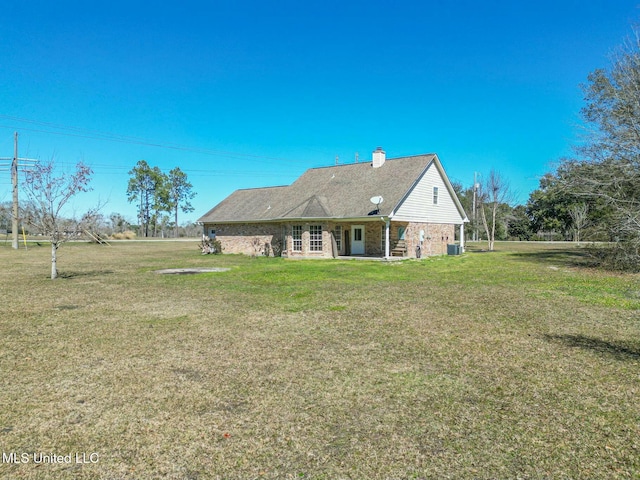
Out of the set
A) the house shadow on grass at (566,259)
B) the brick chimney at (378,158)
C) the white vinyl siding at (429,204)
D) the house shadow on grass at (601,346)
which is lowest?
the house shadow on grass at (601,346)

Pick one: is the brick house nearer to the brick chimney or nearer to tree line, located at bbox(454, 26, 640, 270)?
the brick chimney

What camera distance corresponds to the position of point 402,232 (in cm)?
2334

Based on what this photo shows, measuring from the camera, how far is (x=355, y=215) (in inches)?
856

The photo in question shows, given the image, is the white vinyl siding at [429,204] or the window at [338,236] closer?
the white vinyl siding at [429,204]

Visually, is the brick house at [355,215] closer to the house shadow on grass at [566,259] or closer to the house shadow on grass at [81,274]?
the house shadow on grass at [566,259]

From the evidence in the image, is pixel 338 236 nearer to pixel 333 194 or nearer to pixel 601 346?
pixel 333 194

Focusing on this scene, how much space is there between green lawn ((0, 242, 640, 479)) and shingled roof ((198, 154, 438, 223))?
13.2 meters

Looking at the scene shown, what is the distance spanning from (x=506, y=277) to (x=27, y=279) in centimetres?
1708

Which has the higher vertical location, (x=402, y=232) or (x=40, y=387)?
(x=402, y=232)

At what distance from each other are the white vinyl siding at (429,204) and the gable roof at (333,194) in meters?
0.49

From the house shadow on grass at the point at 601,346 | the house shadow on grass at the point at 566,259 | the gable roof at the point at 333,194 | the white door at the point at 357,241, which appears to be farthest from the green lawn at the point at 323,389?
the white door at the point at 357,241

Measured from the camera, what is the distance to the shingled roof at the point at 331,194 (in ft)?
73.5

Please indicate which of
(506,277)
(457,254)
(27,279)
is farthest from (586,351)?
(457,254)

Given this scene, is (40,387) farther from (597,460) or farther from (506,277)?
(506,277)
